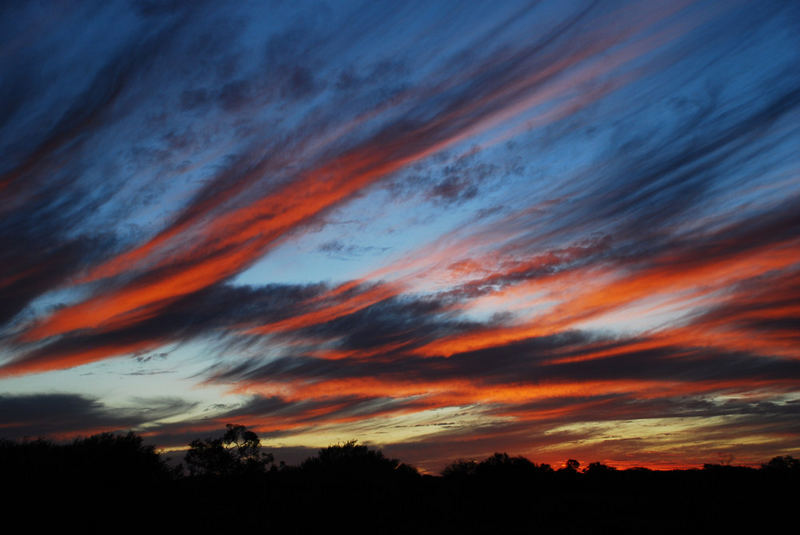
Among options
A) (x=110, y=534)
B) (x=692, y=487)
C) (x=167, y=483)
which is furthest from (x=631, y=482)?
(x=110, y=534)

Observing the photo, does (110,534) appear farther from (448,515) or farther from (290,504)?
(448,515)

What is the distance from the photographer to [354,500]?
38312 mm

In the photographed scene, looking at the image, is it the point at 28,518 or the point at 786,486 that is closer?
the point at 28,518

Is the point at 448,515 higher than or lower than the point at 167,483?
lower

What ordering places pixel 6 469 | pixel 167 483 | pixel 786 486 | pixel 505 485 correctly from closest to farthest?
pixel 6 469 < pixel 167 483 < pixel 786 486 < pixel 505 485

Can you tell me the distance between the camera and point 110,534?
2467 centimetres

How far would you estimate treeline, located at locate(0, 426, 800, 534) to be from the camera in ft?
87.8

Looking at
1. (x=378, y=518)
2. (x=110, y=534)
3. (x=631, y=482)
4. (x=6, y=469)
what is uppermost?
(x=6, y=469)

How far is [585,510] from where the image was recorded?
37.9m

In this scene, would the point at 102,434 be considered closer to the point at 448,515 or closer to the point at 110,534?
the point at 110,534

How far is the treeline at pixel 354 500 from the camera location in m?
26.8

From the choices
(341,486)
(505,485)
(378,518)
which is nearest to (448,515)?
(378,518)

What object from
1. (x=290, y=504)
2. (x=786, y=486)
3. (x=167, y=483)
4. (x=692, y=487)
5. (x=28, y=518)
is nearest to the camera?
(x=28, y=518)

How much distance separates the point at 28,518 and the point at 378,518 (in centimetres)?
1983
